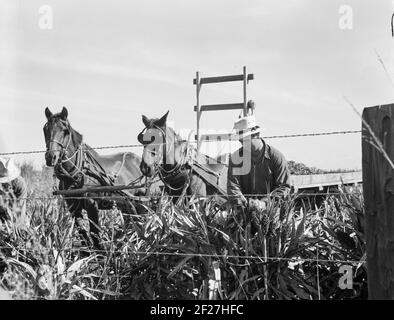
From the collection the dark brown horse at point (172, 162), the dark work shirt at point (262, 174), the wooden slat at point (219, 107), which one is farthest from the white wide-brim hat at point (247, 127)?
the wooden slat at point (219, 107)

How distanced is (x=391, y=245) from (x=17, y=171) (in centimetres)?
474

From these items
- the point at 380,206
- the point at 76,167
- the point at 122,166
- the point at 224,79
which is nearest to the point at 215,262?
the point at 380,206

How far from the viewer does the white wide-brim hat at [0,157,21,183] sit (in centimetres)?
569

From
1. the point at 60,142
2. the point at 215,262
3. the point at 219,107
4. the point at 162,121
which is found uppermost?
the point at 219,107

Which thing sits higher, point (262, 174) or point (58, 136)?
point (58, 136)

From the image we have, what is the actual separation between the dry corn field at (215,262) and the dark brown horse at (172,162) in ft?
5.10

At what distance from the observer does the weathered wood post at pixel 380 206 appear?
207 centimetres

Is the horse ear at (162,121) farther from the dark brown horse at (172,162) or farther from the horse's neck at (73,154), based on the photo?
the horse's neck at (73,154)

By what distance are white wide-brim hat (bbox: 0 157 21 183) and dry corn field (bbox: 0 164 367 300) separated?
7.86 feet

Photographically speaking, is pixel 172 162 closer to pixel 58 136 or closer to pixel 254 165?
pixel 254 165

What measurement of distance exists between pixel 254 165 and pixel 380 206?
2.37 meters

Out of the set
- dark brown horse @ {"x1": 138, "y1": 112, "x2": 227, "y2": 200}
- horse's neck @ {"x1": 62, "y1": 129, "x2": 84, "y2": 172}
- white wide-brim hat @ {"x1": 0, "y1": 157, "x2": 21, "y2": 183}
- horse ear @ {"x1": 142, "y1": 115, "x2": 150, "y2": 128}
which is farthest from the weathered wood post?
white wide-brim hat @ {"x1": 0, "y1": 157, "x2": 21, "y2": 183}

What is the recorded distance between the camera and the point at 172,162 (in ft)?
17.0
